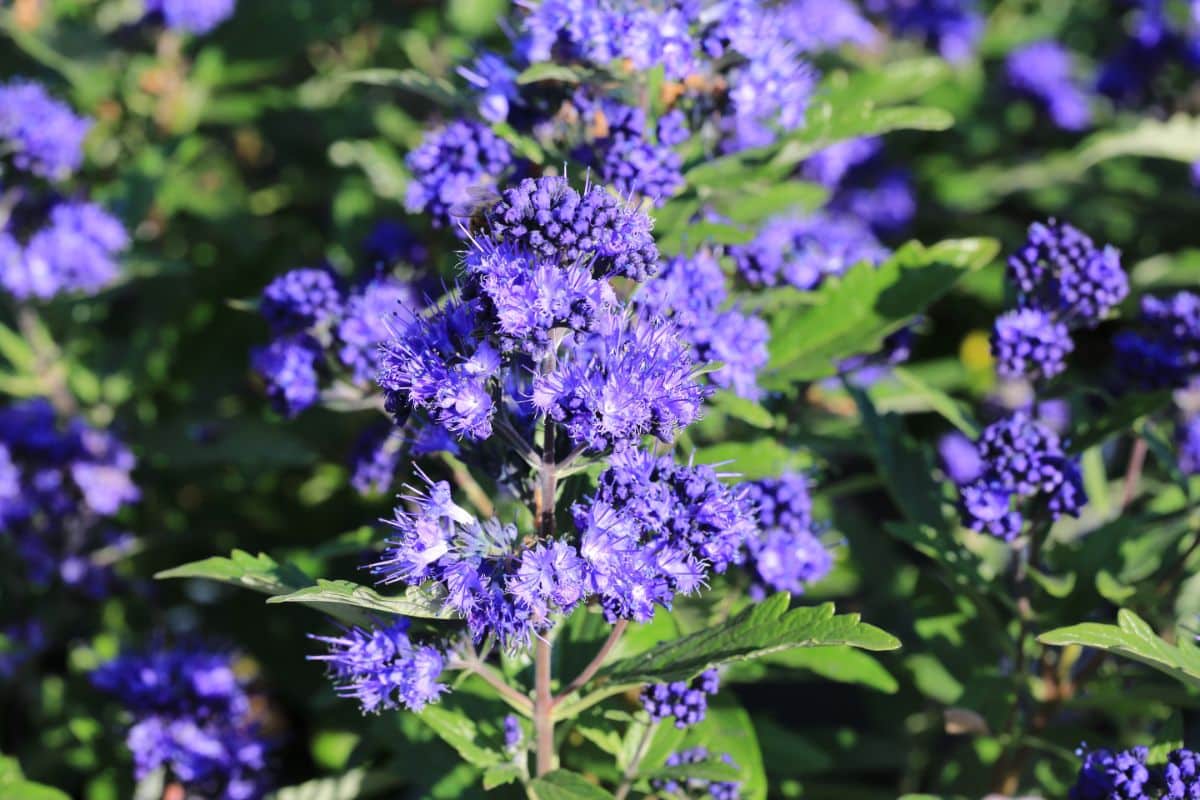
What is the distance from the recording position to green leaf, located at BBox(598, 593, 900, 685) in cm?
193

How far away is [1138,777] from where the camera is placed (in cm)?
222

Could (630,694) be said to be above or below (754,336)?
below

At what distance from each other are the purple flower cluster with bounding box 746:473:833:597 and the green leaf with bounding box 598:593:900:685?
49 cm

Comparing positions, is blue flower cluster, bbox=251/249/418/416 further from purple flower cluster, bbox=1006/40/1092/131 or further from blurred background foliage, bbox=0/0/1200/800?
purple flower cluster, bbox=1006/40/1092/131

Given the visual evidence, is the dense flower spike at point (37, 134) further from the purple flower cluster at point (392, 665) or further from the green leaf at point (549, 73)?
the purple flower cluster at point (392, 665)

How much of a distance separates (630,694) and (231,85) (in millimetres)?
3449

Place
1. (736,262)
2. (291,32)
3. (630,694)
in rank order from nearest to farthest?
(630,694)
(736,262)
(291,32)

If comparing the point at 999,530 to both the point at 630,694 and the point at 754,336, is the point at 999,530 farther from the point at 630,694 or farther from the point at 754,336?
the point at 630,694

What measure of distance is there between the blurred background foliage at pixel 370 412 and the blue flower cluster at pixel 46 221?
15 cm

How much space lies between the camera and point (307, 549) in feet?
13.1

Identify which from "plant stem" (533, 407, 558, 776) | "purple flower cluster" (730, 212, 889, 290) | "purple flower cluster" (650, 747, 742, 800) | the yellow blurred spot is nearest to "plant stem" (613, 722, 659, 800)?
"purple flower cluster" (650, 747, 742, 800)

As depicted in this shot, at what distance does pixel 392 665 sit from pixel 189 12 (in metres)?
3.26

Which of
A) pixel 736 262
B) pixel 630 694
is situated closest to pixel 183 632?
pixel 630 694

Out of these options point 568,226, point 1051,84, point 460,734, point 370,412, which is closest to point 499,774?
point 460,734
